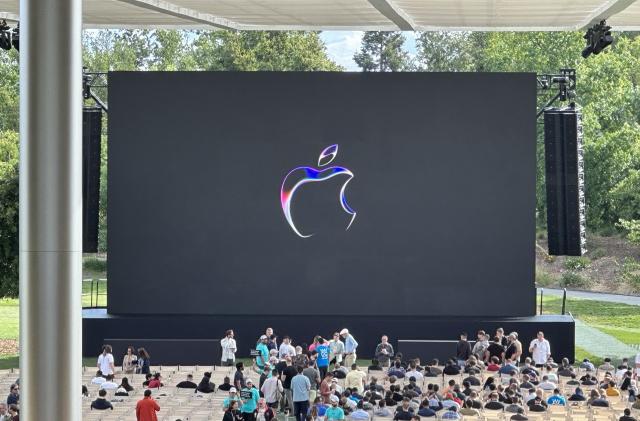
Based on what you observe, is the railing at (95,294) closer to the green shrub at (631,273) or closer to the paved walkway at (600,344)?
the paved walkway at (600,344)

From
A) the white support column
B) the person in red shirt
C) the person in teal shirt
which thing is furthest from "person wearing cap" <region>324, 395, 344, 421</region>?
the white support column

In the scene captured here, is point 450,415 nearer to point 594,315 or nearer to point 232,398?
point 232,398

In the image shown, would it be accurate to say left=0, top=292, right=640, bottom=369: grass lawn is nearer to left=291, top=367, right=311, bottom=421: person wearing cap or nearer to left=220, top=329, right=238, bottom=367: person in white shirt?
left=220, top=329, right=238, bottom=367: person in white shirt

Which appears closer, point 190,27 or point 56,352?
point 56,352

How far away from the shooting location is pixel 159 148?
23.7 metres

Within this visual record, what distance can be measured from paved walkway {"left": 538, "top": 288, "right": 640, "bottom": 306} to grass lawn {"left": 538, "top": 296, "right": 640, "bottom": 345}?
2.28ft

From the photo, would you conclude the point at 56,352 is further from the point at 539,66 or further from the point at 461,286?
the point at 539,66

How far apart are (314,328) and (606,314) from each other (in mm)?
16846

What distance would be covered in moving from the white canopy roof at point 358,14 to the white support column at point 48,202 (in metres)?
12.4

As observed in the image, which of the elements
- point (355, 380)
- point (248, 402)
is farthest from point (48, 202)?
point (355, 380)

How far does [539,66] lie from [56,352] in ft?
129

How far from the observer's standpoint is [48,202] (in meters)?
7.25

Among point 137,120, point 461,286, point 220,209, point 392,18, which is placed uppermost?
point 392,18

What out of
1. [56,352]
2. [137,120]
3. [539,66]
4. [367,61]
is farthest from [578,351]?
→ [367,61]
